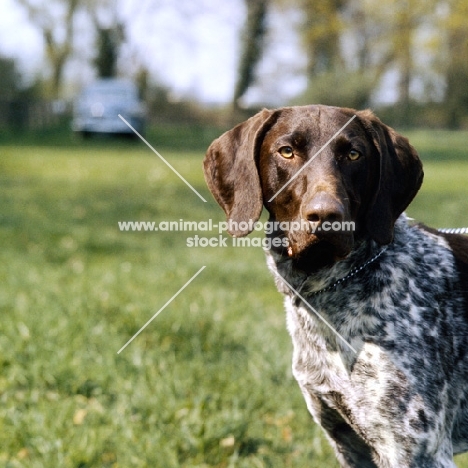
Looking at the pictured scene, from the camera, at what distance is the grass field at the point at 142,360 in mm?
3779

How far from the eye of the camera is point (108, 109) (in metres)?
23.9

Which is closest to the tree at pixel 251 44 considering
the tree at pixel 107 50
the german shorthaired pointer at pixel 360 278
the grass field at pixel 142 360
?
the tree at pixel 107 50

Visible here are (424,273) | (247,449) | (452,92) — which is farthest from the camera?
(452,92)

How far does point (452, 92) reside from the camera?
3838 cm

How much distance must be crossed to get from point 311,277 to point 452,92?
124 ft

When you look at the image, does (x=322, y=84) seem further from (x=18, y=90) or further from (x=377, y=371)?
(x=377, y=371)

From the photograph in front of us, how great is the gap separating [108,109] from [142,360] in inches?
797

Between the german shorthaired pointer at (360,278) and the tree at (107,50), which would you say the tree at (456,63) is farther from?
the german shorthaired pointer at (360,278)

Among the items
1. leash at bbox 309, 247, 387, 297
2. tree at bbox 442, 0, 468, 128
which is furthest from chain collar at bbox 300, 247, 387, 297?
tree at bbox 442, 0, 468, 128

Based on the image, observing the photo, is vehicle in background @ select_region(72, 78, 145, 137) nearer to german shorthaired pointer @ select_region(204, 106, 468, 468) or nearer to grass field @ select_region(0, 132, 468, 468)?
grass field @ select_region(0, 132, 468, 468)

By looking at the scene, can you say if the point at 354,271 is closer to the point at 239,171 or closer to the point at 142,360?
the point at 239,171

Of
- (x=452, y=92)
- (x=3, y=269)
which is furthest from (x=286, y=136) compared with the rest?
(x=452, y=92)

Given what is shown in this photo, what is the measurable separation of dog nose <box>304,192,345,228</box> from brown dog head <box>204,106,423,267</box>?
0.04ft

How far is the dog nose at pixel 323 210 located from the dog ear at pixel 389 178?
0.34 m
